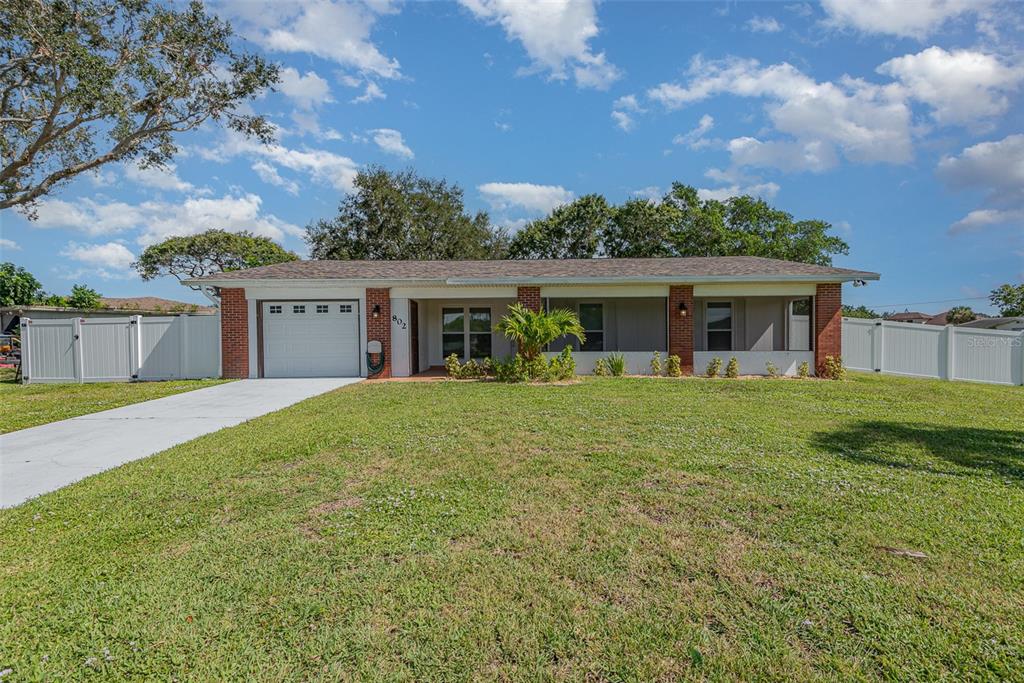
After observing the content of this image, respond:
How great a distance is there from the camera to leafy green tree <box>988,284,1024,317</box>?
32.2 metres

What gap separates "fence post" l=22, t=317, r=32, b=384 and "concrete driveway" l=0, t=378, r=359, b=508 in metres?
6.20

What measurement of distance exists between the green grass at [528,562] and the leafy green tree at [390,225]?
25.4m

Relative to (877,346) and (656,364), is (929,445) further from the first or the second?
(877,346)

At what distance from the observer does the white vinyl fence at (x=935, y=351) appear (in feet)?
39.7

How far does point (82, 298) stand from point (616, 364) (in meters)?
36.7

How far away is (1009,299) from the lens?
3291 cm

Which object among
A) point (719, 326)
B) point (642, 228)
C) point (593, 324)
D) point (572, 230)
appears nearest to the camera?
point (719, 326)

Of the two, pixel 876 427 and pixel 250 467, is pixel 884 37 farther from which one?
pixel 250 467

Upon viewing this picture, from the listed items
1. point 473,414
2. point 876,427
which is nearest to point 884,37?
point 876,427

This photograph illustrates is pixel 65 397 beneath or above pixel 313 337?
beneath

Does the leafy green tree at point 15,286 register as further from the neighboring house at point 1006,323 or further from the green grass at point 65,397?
the neighboring house at point 1006,323

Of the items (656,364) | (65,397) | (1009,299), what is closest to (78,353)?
(65,397)

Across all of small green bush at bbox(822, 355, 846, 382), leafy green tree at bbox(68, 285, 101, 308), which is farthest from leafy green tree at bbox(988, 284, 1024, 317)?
leafy green tree at bbox(68, 285, 101, 308)

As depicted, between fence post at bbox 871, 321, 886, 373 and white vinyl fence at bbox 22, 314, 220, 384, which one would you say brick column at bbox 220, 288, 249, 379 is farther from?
fence post at bbox 871, 321, 886, 373
